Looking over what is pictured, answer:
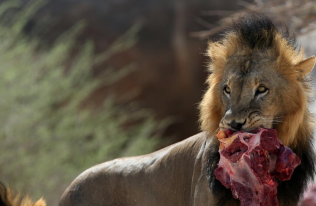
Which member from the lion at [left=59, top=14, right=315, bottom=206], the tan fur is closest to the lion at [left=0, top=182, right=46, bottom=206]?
the lion at [left=59, top=14, right=315, bottom=206]

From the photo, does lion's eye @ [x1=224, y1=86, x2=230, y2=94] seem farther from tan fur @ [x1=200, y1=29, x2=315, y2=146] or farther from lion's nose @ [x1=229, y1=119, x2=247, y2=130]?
lion's nose @ [x1=229, y1=119, x2=247, y2=130]

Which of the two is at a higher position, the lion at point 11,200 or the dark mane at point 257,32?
the dark mane at point 257,32

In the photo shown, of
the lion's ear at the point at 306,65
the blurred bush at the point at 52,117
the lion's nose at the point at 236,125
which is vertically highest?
the lion's ear at the point at 306,65

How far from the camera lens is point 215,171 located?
365 cm

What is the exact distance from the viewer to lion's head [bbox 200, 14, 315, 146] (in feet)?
11.7

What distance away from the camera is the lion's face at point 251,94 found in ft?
11.5

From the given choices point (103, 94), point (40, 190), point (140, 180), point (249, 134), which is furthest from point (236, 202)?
point (103, 94)

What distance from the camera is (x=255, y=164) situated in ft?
11.4

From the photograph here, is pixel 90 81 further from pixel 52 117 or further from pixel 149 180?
pixel 149 180

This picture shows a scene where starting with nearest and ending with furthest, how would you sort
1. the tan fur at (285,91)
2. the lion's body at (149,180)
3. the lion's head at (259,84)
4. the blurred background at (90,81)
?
the lion's head at (259,84), the tan fur at (285,91), the lion's body at (149,180), the blurred background at (90,81)

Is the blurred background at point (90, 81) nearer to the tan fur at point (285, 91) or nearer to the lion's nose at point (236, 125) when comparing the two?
the tan fur at point (285, 91)

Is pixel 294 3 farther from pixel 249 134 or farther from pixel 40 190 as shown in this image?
pixel 40 190

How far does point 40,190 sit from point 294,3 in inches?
234

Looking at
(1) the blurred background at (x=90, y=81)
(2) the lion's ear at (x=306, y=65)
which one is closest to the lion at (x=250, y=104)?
(2) the lion's ear at (x=306, y=65)
